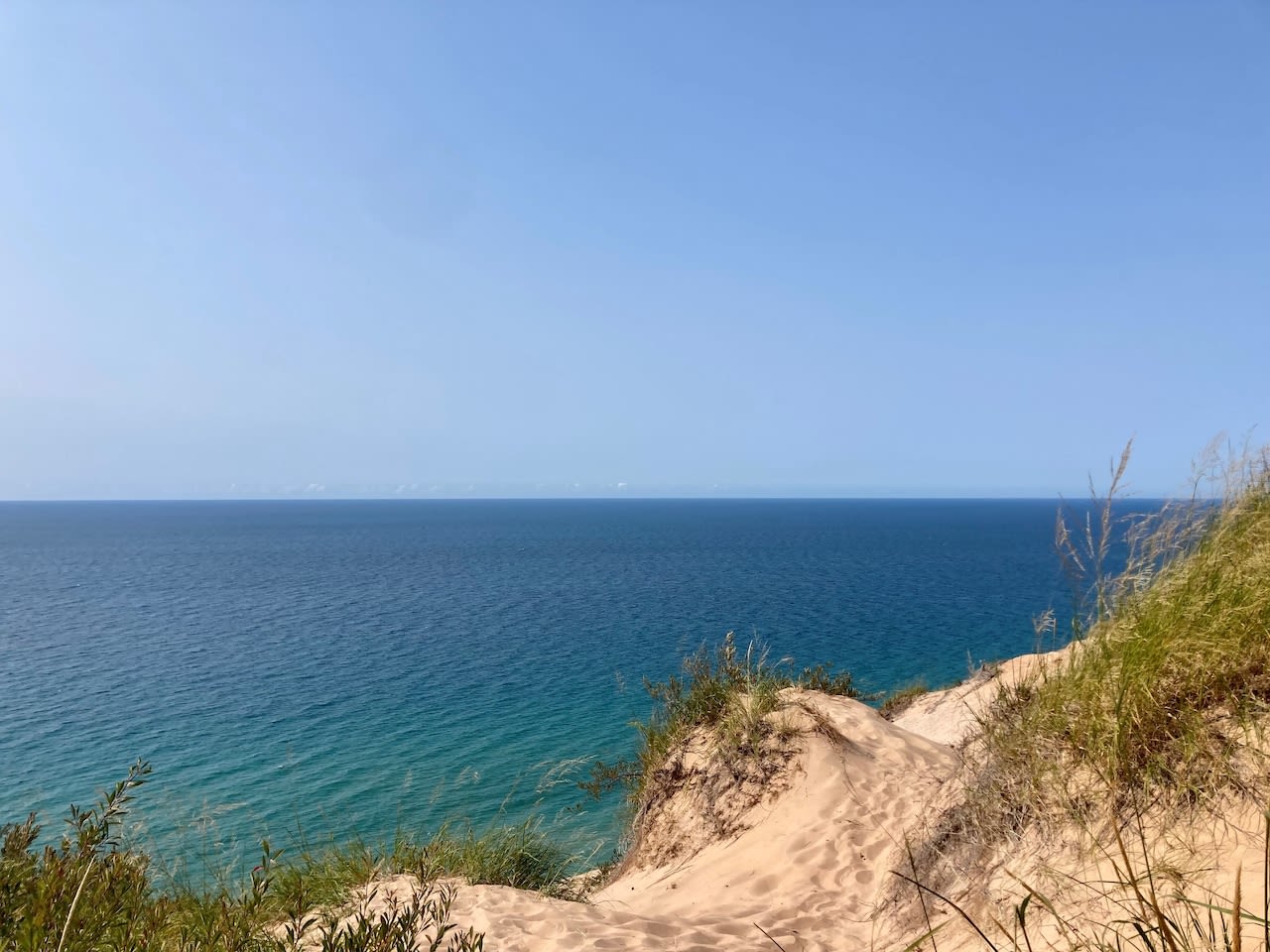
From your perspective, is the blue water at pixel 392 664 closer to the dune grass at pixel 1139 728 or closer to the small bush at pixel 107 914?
the small bush at pixel 107 914

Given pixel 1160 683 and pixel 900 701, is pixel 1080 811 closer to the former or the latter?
pixel 1160 683

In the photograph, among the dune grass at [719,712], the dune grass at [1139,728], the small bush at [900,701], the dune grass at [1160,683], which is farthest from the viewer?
the small bush at [900,701]

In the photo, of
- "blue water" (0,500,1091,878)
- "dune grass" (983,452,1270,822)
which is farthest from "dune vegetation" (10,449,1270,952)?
"blue water" (0,500,1091,878)

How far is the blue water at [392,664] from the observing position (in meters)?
18.0

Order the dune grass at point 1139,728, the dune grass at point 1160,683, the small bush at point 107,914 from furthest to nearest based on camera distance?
the dune grass at point 1160,683
the dune grass at point 1139,728
the small bush at point 107,914

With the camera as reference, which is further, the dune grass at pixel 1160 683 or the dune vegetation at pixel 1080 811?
the dune grass at pixel 1160 683

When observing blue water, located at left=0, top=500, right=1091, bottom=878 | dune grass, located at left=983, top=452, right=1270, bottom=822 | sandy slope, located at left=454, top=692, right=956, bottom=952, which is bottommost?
blue water, located at left=0, top=500, right=1091, bottom=878

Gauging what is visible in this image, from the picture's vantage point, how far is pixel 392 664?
31609 mm

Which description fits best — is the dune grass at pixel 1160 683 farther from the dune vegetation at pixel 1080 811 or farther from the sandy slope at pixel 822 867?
the sandy slope at pixel 822 867

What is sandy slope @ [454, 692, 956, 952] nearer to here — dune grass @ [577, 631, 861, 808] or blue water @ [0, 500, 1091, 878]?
dune grass @ [577, 631, 861, 808]

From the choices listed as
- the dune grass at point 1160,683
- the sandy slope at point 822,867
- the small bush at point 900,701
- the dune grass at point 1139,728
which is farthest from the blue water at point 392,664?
the dune grass at point 1160,683

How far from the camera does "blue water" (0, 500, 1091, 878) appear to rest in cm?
1802

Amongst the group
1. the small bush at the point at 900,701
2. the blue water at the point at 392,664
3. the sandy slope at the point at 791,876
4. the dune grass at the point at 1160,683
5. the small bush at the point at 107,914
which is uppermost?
the dune grass at the point at 1160,683

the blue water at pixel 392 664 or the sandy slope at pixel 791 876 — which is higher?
the sandy slope at pixel 791 876
